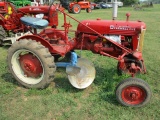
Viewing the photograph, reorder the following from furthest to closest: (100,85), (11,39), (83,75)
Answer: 1. (11,39)
2. (100,85)
3. (83,75)

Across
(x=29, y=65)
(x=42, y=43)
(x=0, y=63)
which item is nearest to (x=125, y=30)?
(x=42, y=43)

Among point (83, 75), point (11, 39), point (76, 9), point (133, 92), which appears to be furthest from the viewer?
point (76, 9)

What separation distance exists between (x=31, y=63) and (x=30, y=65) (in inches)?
1.7

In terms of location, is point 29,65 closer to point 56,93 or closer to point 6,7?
point 56,93

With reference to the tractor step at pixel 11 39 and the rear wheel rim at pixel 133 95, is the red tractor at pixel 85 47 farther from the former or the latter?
Answer: the tractor step at pixel 11 39

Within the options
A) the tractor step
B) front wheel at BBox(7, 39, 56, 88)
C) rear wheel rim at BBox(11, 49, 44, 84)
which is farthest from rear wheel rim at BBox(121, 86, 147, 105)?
the tractor step

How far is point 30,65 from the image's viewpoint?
3.57 meters

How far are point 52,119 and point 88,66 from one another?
1235mm

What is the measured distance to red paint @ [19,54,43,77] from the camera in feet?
11.7

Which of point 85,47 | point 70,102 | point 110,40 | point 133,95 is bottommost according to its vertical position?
point 70,102

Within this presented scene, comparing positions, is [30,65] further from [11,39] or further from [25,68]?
[11,39]

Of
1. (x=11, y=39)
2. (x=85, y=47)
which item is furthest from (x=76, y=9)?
(x=85, y=47)

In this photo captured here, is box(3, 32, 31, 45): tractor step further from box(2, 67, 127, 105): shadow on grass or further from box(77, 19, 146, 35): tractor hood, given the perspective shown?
box(77, 19, 146, 35): tractor hood

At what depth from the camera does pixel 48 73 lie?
3.32 meters
